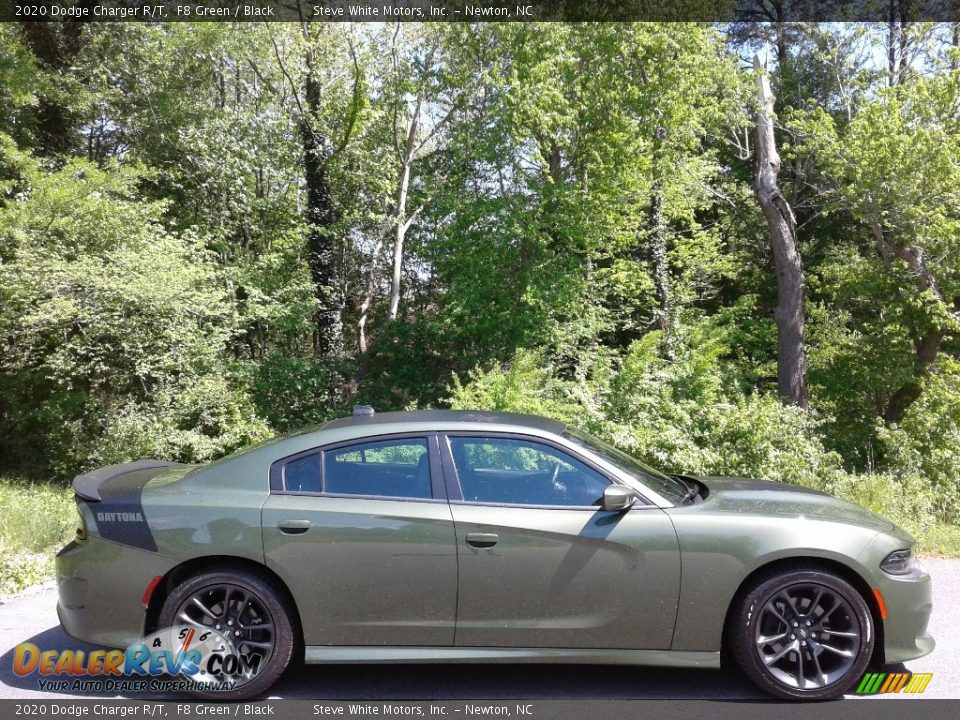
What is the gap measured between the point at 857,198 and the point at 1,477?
55.4ft

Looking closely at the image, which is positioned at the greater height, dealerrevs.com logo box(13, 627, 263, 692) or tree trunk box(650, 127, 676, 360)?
tree trunk box(650, 127, 676, 360)

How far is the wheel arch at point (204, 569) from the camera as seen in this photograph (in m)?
4.05

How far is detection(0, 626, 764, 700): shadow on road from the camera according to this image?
4047 mm

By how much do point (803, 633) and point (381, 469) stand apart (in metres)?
2.40

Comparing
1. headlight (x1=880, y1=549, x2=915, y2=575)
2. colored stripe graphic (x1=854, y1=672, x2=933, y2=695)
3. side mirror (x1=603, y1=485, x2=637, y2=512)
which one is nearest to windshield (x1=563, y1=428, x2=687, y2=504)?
side mirror (x1=603, y1=485, x2=637, y2=512)

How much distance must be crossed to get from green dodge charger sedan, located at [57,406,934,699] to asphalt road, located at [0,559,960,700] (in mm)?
223

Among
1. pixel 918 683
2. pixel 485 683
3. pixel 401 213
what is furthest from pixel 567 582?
pixel 401 213

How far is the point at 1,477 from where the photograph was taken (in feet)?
47.6

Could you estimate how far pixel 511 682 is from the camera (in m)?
4.23

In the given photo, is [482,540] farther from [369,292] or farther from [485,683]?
[369,292]

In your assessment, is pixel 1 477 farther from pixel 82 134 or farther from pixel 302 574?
pixel 302 574

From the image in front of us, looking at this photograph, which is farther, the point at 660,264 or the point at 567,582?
the point at 660,264

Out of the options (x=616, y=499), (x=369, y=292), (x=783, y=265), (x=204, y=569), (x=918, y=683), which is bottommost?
(x=918, y=683)

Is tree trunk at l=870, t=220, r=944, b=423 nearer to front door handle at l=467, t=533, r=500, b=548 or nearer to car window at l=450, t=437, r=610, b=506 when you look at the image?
car window at l=450, t=437, r=610, b=506
